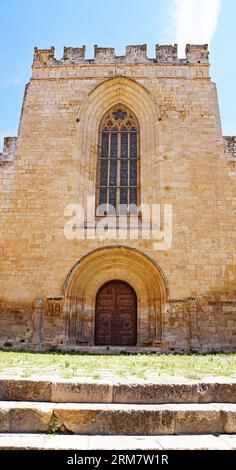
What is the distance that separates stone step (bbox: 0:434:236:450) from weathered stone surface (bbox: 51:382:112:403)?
474 mm

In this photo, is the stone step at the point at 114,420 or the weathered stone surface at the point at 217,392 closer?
the stone step at the point at 114,420

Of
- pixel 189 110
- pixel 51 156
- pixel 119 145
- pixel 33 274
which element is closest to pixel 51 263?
pixel 33 274

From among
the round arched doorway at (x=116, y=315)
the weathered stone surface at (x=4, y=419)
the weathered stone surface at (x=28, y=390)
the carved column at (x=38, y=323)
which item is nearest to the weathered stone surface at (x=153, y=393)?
the weathered stone surface at (x=28, y=390)

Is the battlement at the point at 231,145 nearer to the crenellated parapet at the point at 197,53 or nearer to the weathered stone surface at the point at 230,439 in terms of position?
the crenellated parapet at the point at 197,53

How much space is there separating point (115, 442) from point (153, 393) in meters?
0.70

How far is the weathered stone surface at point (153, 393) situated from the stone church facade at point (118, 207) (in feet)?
20.5

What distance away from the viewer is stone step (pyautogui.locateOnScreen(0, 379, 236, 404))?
3.35 m

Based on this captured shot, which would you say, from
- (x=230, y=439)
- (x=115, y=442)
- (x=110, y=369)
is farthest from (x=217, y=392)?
(x=110, y=369)

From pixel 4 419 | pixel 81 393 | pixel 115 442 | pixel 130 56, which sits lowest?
pixel 115 442

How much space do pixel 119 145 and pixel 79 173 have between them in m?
1.89

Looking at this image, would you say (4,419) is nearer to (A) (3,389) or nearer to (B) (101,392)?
(A) (3,389)

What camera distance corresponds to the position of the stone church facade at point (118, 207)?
1008cm

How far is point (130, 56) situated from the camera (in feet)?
42.1

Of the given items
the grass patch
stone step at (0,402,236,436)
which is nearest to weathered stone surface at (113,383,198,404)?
stone step at (0,402,236,436)
